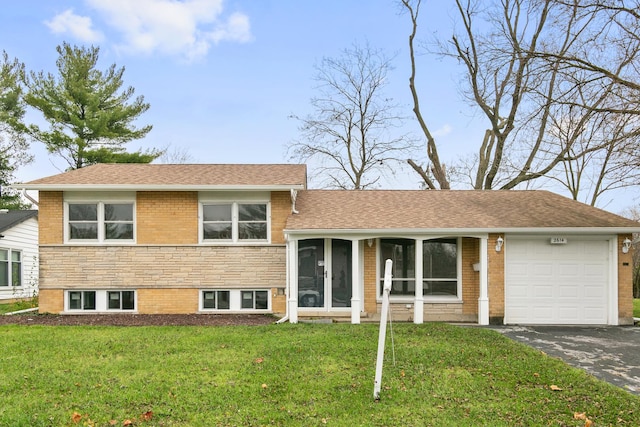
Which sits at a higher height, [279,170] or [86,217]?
[279,170]

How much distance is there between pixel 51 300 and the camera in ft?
42.3

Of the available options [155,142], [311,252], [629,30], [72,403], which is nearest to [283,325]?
[311,252]

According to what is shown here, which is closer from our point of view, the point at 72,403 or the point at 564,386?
the point at 72,403

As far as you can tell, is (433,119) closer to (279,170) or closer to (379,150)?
(379,150)

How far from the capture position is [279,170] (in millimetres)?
14539

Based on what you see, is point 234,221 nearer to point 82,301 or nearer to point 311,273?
point 311,273

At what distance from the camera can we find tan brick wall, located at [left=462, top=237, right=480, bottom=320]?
496 inches

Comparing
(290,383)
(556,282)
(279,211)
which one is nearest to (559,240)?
(556,282)

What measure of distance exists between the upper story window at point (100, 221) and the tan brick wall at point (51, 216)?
A: 0.64 feet

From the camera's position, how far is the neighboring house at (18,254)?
19.2 m

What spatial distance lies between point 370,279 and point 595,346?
17.5 ft

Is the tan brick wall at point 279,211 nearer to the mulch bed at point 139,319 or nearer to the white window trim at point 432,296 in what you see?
the mulch bed at point 139,319

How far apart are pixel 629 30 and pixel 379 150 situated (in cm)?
1790

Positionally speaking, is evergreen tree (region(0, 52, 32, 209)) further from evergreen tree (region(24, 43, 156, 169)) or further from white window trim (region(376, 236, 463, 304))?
white window trim (region(376, 236, 463, 304))
